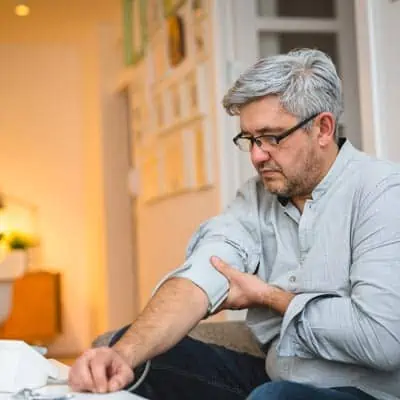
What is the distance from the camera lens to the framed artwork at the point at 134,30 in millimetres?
5207

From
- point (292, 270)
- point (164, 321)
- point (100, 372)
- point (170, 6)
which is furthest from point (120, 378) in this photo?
point (170, 6)

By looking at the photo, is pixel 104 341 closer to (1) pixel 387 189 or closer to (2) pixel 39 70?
(1) pixel 387 189

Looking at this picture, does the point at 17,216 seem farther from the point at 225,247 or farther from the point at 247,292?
the point at 247,292

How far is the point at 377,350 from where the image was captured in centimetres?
157

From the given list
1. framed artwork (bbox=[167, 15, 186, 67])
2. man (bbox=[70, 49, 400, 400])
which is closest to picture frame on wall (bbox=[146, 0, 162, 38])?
framed artwork (bbox=[167, 15, 186, 67])

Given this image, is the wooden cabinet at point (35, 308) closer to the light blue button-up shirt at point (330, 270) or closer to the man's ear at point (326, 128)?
the light blue button-up shirt at point (330, 270)

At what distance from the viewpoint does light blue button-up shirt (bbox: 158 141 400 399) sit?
1595 millimetres

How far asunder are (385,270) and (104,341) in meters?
0.79

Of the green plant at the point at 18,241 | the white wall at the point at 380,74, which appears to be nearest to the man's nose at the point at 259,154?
the white wall at the point at 380,74

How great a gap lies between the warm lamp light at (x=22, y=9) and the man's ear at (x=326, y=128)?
15.2 ft

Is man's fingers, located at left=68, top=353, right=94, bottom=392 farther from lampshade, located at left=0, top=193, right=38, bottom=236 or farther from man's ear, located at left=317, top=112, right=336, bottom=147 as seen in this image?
lampshade, located at left=0, top=193, right=38, bottom=236

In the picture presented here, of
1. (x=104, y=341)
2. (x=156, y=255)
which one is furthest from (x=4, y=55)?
(x=104, y=341)

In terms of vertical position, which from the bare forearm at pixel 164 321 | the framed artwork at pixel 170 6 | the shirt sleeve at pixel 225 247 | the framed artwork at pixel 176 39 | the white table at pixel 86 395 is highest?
the framed artwork at pixel 170 6

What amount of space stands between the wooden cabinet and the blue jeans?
4.42 meters
